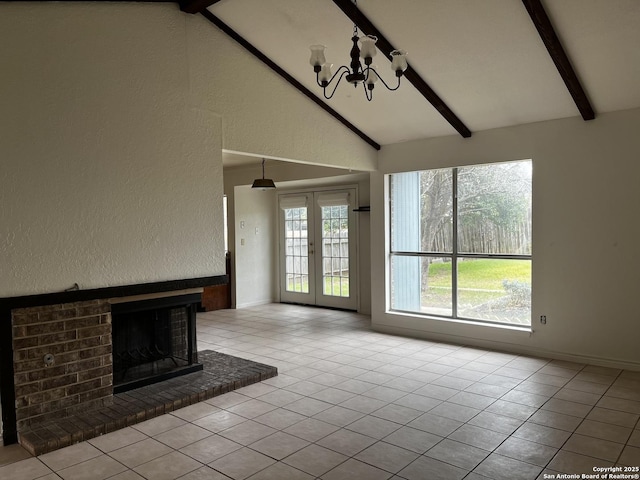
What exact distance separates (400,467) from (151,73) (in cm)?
337

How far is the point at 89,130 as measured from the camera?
3.46m

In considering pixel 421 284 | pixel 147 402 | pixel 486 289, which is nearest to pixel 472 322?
pixel 486 289

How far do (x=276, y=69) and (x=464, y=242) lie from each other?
111 inches

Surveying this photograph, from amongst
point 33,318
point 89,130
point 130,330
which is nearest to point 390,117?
point 89,130

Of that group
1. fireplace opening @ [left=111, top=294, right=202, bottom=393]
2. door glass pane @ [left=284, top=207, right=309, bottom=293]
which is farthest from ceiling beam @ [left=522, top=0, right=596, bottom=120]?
door glass pane @ [left=284, top=207, right=309, bottom=293]

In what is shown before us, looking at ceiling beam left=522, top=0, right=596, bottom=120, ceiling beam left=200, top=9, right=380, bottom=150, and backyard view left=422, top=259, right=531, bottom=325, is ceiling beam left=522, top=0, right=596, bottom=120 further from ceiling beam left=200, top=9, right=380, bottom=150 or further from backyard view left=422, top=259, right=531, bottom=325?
ceiling beam left=200, top=9, right=380, bottom=150

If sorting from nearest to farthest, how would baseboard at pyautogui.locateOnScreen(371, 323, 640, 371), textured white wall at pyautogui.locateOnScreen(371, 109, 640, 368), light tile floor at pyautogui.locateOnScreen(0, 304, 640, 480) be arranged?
1. light tile floor at pyautogui.locateOnScreen(0, 304, 640, 480)
2. textured white wall at pyautogui.locateOnScreen(371, 109, 640, 368)
3. baseboard at pyautogui.locateOnScreen(371, 323, 640, 371)

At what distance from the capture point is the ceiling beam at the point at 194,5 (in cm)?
380

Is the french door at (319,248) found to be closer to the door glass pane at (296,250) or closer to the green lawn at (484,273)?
the door glass pane at (296,250)

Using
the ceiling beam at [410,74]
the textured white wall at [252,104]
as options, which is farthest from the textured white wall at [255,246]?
the ceiling beam at [410,74]

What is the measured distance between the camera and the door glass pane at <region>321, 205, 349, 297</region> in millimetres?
7801

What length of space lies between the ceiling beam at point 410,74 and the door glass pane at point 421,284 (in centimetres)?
159

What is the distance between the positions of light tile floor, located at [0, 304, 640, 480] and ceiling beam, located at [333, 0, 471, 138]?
8.03 ft

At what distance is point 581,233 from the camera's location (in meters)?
4.59
